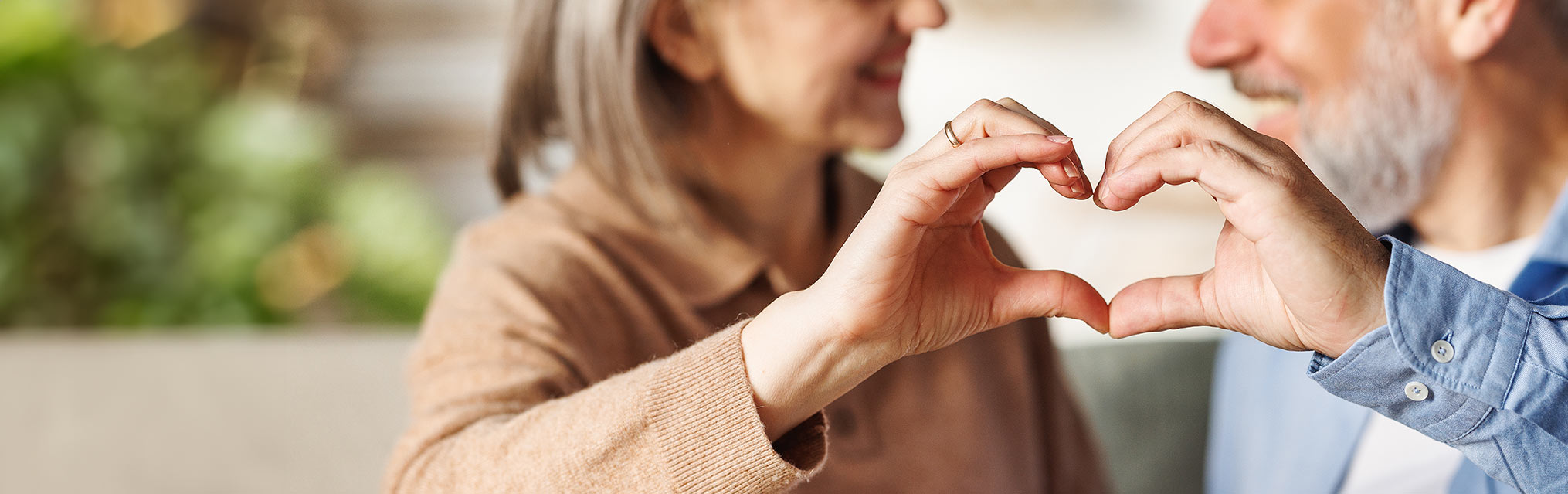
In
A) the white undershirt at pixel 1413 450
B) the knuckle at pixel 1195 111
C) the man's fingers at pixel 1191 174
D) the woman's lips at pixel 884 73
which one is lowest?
the white undershirt at pixel 1413 450

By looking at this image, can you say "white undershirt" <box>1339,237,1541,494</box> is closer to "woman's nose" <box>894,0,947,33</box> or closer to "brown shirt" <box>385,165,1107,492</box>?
"brown shirt" <box>385,165,1107,492</box>

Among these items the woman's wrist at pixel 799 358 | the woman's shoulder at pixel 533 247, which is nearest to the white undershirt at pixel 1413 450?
the woman's wrist at pixel 799 358

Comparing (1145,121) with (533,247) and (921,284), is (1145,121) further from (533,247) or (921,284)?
(533,247)

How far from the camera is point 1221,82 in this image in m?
1.61

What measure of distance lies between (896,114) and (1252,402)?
470 millimetres

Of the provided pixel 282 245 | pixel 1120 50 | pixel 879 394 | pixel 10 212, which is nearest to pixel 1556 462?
pixel 879 394

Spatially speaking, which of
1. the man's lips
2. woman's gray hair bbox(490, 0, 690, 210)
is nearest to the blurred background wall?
the man's lips

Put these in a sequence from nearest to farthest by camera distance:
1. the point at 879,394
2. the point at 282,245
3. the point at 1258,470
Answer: the point at 879,394 → the point at 1258,470 → the point at 282,245

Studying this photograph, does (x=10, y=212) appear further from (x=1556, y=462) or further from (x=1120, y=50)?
(x=1556, y=462)

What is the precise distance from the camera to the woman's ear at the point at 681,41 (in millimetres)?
895

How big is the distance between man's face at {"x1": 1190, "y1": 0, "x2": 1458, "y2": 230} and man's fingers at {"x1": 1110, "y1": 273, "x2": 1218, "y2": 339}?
416mm

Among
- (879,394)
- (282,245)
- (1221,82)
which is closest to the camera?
(879,394)

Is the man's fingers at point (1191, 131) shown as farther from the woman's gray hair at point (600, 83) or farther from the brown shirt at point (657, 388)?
the woman's gray hair at point (600, 83)

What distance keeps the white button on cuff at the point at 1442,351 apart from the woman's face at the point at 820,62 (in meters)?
0.45
